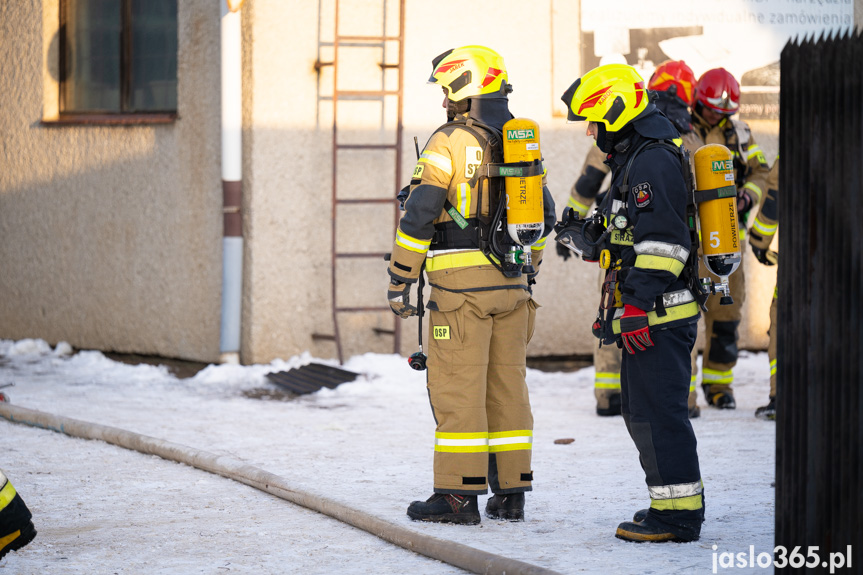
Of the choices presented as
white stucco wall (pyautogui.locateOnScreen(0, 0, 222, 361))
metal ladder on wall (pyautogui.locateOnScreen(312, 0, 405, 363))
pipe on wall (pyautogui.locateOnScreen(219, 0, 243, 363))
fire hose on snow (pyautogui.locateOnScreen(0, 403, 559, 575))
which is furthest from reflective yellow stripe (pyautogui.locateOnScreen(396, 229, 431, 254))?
white stucco wall (pyautogui.locateOnScreen(0, 0, 222, 361))

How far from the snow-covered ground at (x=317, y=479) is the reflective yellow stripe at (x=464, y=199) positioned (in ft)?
4.40

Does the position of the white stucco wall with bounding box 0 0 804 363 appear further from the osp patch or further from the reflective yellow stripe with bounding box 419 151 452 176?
the osp patch

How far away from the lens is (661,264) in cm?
407

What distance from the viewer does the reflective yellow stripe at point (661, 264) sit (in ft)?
13.4

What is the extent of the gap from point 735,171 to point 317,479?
3723mm

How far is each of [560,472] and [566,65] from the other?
4706 mm

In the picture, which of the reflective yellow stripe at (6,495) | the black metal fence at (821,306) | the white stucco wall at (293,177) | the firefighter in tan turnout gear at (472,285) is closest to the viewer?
the black metal fence at (821,306)

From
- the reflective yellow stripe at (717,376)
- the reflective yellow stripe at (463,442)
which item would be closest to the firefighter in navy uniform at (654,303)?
Result: the reflective yellow stripe at (463,442)

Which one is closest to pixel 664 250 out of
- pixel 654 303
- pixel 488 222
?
pixel 654 303

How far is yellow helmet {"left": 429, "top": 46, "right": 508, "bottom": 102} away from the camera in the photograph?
452 cm

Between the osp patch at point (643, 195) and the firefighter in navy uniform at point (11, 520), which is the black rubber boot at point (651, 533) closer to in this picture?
the osp patch at point (643, 195)

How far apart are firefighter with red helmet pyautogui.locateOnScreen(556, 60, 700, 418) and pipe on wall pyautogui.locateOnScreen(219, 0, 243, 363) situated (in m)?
3.27

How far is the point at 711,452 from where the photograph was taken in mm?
5895

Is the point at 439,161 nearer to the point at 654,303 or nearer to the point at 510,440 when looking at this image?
the point at 654,303
